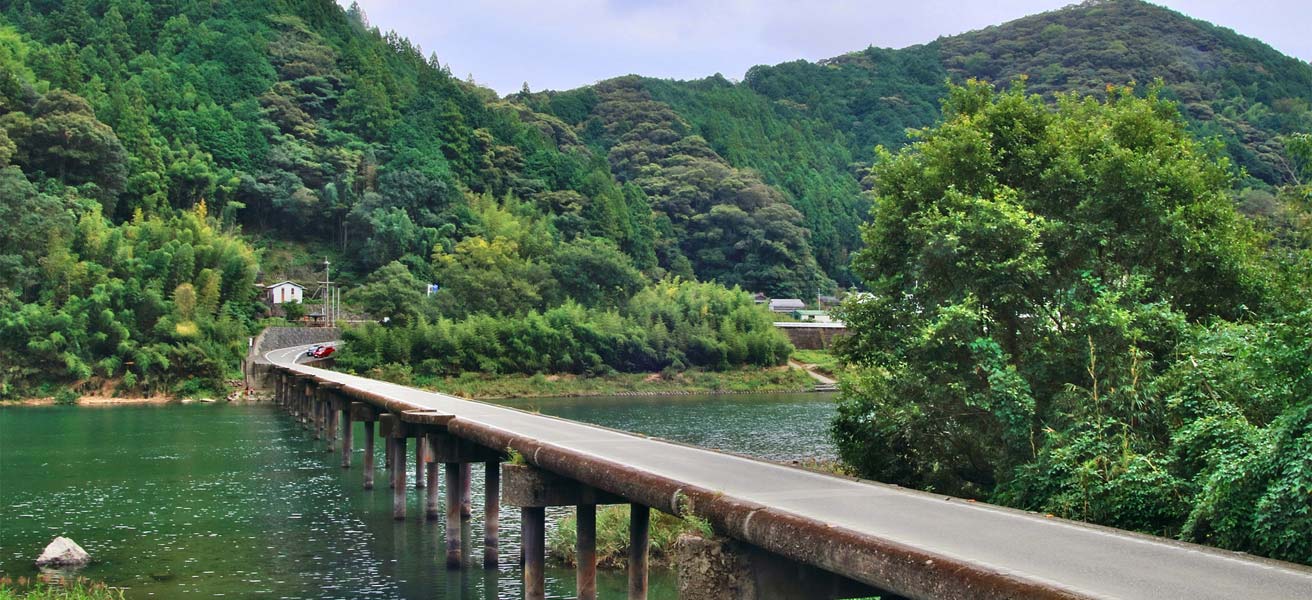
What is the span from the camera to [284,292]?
8706 centimetres

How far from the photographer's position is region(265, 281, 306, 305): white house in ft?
283

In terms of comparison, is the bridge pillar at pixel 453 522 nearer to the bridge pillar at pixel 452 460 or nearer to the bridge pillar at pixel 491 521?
the bridge pillar at pixel 452 460

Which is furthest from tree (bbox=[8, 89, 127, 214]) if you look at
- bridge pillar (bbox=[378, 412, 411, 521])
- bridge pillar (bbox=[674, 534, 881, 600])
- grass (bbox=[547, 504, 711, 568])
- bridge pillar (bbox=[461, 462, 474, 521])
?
bridge pillar (bbox=[674, 534, 881, 600])

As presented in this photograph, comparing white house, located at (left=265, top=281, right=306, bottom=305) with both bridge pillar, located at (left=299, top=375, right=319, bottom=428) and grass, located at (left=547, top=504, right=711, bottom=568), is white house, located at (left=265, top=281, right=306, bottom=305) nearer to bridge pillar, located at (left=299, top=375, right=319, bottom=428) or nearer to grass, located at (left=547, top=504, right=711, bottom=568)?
bridge pillar, located at (left=299, top=375, right=319, bottom=428)

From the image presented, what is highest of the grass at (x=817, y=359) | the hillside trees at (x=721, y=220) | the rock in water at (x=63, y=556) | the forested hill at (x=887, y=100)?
the forested hill at (x=887, y=100)

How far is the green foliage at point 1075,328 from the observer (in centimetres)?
1158

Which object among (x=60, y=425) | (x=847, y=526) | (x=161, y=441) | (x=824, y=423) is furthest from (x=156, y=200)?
(x=847, y=526)

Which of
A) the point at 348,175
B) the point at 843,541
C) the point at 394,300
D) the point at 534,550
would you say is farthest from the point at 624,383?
the point at 843,541

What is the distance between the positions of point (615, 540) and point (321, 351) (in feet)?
186

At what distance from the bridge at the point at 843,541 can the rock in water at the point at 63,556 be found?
8983 mm

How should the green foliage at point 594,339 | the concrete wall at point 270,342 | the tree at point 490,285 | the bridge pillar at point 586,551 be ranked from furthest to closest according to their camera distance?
the tree at point 490,285
the green foliage at point 594,339
the concrete wall at point 270,342
the bridge pillar at point 586,551

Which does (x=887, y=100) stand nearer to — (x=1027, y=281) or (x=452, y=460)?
(x=1027, y=281)

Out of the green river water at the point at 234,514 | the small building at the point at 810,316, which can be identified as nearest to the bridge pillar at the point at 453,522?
the green river water at the point at 234,514

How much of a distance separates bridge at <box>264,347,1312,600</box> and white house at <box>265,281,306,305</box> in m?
76.1
